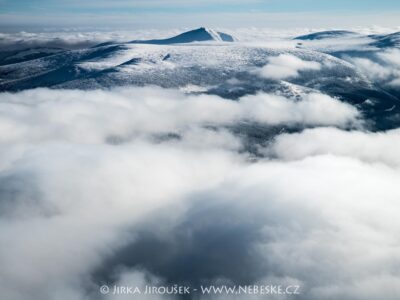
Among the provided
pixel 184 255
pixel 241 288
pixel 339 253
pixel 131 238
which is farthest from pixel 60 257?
pixel 339 253

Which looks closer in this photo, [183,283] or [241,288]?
[241,288]

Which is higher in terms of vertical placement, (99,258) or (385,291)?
(385,291)

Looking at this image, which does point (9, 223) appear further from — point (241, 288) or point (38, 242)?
point (241, 288)

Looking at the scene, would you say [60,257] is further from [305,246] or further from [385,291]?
[385,291]

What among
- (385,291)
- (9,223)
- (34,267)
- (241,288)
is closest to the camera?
(385,291)

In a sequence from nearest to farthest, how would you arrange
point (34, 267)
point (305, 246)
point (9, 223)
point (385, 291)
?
point (385, 291)
point (34, 267)
point (305, 246)
point (9, 223)

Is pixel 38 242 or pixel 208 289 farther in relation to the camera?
pixel 38 242

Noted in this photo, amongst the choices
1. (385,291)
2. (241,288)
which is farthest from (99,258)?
(385,291)

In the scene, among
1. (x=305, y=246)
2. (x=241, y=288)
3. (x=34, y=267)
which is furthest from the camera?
(x=305, y=246)

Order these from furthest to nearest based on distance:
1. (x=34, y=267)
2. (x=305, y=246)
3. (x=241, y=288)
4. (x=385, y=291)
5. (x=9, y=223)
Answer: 1. (x=9, y=223)
2. (x=305, y=246)
3. (x=34, y=267)
4. (x=241, y=288)
5. (x=385, y=291)
